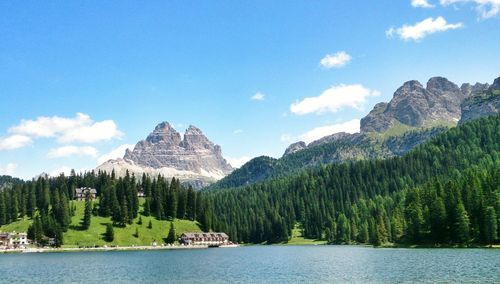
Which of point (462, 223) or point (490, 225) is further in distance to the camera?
point (462, 223)

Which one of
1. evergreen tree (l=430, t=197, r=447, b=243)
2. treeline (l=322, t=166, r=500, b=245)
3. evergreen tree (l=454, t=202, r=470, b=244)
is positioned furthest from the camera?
evergreen tree (l=430, t=197, r=447, b=243)

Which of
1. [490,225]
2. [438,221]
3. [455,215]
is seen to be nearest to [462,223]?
[455,215]

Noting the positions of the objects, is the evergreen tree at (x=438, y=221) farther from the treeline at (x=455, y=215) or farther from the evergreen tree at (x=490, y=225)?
the evergreen tree at (x=490, y=225)

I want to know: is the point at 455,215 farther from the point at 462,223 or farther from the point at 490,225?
the point at 490,225

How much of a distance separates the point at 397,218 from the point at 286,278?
378 ft

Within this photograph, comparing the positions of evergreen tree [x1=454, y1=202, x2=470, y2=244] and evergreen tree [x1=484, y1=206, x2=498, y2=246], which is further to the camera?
evergreen tree [x1=454, y1=202, x2=470, y2=244]

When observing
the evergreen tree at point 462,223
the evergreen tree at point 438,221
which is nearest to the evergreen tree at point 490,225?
the evergreen tree at point 462,223

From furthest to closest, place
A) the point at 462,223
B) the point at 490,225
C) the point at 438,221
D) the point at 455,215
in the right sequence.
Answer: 1. the point at 438,221
2. the point at 455,215
3. the point at 462,223
4. the point at 490,225

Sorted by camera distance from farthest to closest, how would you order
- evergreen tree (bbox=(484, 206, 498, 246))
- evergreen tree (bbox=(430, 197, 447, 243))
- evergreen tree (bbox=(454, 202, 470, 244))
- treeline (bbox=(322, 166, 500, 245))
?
evergreen tree (bbox=(430, 197, 447, 243)) < evergreen tree (bbox=(454, 202, 470, 244)) < treeline (bbox=(322, 166, 500, 245)) < evergreen tree (bbox=(484, 206, 498, 246))

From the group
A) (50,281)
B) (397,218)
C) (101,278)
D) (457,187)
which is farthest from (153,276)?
(397,218)

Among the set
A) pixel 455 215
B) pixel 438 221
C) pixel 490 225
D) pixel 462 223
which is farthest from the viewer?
pixel 438 221

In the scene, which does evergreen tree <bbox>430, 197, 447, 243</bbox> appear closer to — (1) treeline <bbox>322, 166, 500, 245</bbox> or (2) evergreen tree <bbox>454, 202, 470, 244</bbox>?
(1) treeline <bbox>322, 166, 500, 245</bbox>

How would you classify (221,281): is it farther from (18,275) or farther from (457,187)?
(457,187)

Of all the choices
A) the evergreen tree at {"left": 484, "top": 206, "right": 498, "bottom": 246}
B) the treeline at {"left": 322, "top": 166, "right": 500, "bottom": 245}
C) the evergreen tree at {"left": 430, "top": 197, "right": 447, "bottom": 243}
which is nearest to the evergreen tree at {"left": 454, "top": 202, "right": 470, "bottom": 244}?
the treeline at {"left": 322, "top": 166, "right": 500, "bottom": 245}
